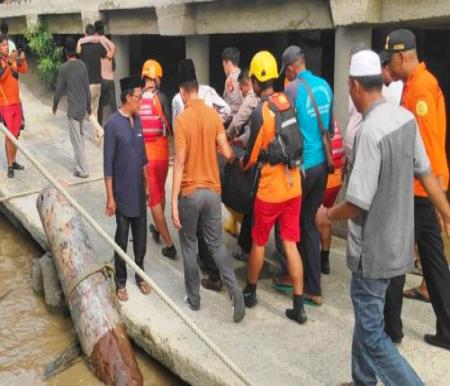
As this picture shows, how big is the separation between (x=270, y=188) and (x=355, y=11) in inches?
99.8

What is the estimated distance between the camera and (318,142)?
15.0ft

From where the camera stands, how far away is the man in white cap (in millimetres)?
3023

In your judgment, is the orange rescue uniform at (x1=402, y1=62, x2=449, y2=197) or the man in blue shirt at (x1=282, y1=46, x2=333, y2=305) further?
the man in blue shirt at (x1=282, y1=46, x2=333, y2=305)

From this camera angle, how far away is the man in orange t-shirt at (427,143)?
3.91 m

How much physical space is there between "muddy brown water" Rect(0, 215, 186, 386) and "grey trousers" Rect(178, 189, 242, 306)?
0.79 metres

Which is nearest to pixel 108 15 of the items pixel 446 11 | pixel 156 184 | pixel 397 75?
pixel 156 184

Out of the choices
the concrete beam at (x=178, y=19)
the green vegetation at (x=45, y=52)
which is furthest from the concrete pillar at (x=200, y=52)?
the green vegetation at (x=45, y=52)

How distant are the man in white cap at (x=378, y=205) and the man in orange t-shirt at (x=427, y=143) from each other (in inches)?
27.3

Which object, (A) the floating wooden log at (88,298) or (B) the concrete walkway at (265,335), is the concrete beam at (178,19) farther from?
(B) the concrete walkway at (265,335)

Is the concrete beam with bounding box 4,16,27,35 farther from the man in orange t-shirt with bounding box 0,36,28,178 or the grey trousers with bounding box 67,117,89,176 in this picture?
the grey trousers with bounding box 67,117,89,176

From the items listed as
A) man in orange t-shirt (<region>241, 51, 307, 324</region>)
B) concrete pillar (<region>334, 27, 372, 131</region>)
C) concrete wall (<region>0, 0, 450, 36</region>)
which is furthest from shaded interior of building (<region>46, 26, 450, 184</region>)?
man in orange t-shirt (<region>241, 51, 307, 324</region>)

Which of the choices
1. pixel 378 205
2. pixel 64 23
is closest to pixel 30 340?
pixel 378 205

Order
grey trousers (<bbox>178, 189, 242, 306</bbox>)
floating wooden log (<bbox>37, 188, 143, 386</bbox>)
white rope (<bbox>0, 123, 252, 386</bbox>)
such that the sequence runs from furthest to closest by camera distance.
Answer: grey trousers (<bbox>178, 189, 242, 306</bbox>) < floating wooden log (<bbox>37, 188, 143, 386</bbox>) < white rope (<bbox>0, 123, 252, 386</bbox>)

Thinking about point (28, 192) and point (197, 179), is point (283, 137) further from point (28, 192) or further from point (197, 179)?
point (28, 192)
